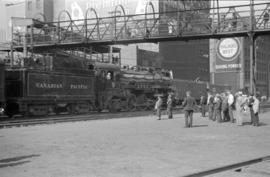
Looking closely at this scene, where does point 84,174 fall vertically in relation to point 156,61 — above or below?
below

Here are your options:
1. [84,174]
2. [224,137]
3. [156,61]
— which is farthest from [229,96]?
[156,61]

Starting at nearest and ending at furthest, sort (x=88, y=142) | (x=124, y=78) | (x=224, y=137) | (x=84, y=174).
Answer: (x=84, y=174)
(x=88, y=142)
(x=224, y=137)
(x=124, y=78)

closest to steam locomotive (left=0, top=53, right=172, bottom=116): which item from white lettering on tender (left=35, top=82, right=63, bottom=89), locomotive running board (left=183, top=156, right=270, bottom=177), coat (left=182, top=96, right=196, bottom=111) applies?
white lettering on tender (left=35, top=82, right=63, bottom=89)

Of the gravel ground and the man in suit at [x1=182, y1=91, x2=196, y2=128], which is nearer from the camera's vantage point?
the gravel ground

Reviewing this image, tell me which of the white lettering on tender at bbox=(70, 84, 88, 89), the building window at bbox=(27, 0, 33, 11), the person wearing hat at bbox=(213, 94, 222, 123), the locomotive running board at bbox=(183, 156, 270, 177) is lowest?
the locomotive running board at bbox=(183, 156, 270, 177)

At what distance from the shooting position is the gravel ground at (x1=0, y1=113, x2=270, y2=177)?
29.8ft

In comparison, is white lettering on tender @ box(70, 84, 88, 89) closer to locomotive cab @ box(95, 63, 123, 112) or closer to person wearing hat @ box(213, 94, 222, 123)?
locomotive cab @ box(95, 63, 123, 112)

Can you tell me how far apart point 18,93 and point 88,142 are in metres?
13.8

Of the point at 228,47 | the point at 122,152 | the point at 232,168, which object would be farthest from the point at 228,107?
the point at 228,47

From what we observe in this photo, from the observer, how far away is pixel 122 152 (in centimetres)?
1169

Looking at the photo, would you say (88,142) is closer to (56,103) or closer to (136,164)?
(136,164)

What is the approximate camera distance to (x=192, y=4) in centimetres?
8456

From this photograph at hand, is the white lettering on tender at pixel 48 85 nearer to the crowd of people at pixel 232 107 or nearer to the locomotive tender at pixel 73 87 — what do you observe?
the locomotive tender at pixel 73 87

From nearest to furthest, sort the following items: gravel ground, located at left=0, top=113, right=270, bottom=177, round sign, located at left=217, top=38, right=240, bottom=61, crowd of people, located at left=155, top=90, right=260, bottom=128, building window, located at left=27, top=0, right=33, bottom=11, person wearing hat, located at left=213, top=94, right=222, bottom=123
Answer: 1. gravel ground, located at left=0, top=113, right=270, bottom=177
2. crowd of people, located at left=155, top=90, right=260, bottom=128
3. person wearing hat, located at left=213, top=94, right=222, bottom=123
4. building window, located at left=27, top=0, right=33, bottom=11
5. round sign, located at left=217, top=38, right=240, bottom=61
